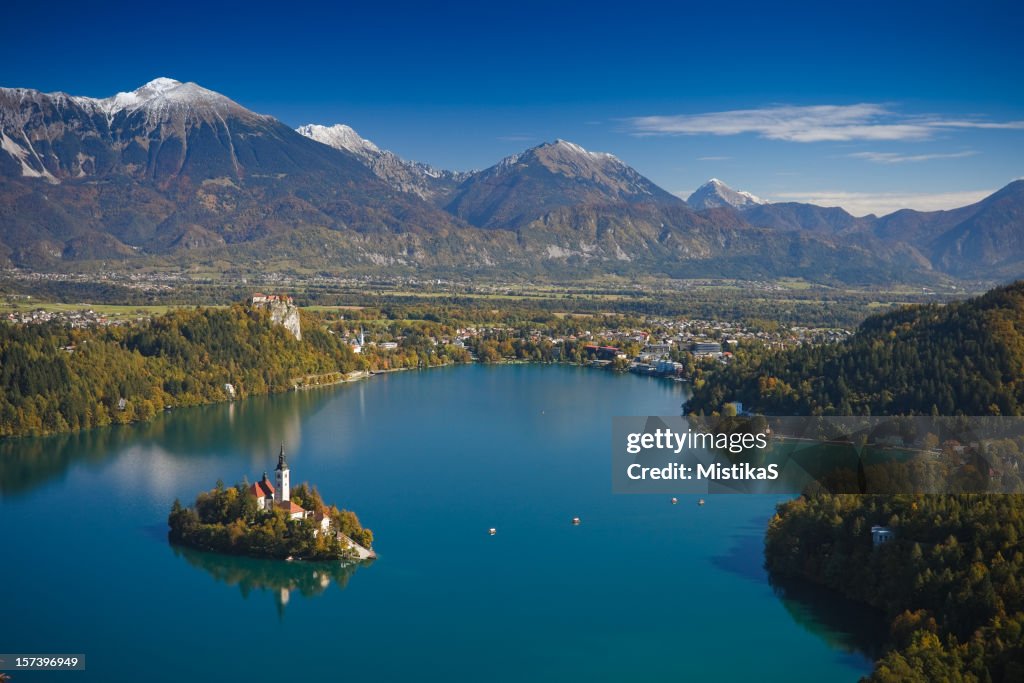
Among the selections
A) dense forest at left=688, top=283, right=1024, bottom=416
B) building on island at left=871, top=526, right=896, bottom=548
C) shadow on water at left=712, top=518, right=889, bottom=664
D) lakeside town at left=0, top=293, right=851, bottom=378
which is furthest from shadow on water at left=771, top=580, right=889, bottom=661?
lakeside town at left=0, top=293, right=851, bottom=378

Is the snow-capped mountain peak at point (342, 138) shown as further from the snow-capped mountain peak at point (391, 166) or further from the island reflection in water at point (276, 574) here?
the island reflection in water at point (276, 574)

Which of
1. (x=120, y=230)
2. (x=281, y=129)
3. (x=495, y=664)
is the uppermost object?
(x=281, y=129)

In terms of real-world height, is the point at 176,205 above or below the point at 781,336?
above

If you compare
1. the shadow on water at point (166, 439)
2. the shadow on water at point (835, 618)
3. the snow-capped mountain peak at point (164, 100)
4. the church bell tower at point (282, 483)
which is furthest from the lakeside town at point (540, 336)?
the snow-capped mountain peak at point (164, 100)

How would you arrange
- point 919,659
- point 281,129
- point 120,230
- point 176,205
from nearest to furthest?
point 919,659
point 120,230
point 176,205
point 281,129

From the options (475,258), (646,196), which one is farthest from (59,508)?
(646,196)

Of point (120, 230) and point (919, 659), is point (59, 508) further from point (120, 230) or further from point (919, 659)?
point (120, 230)
